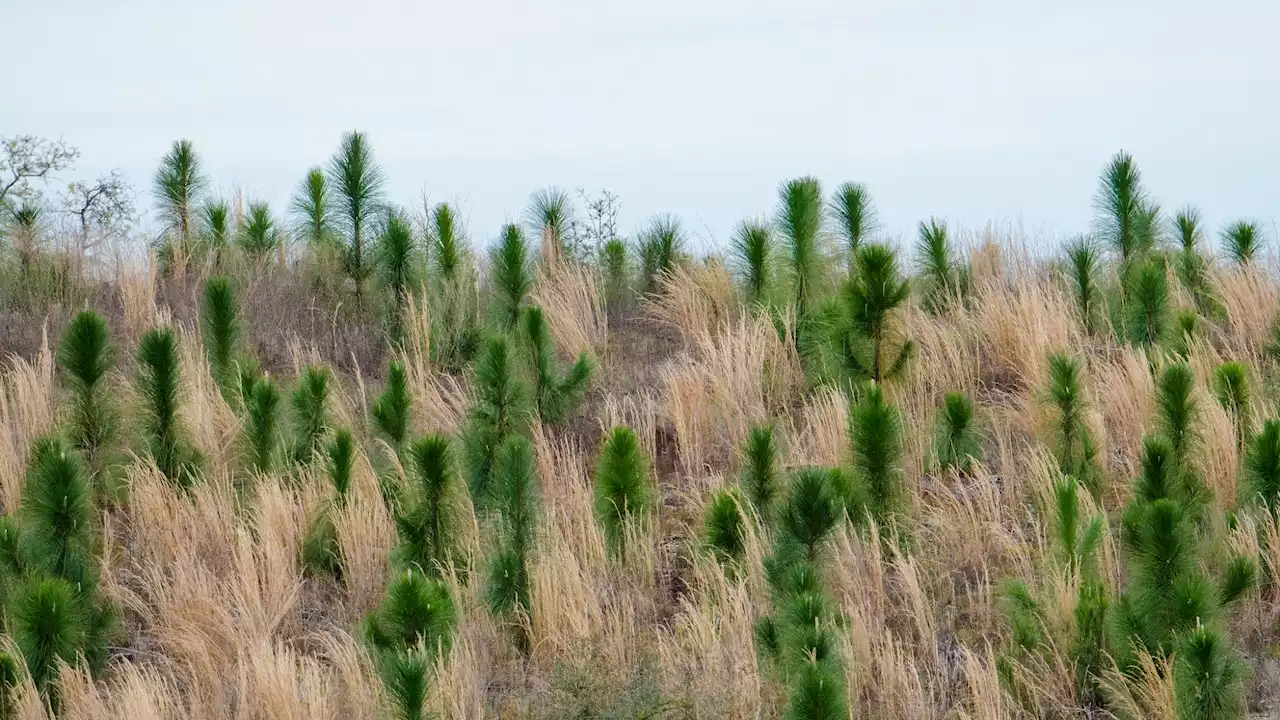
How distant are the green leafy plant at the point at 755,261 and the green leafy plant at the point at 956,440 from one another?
2524 mm

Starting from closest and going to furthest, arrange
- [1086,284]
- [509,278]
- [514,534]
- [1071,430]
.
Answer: [514,534]
[1071,430]
[509,278]
[1086,284]

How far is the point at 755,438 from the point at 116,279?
6623mm

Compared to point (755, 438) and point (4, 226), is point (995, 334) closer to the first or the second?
point (755, 438)

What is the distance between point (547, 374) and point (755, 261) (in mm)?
2233

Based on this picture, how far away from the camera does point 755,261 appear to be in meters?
10.3

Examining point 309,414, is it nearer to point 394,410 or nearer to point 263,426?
point 263,426

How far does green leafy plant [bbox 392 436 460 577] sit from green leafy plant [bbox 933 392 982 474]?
279 centimetres

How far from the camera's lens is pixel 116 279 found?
11445 mm

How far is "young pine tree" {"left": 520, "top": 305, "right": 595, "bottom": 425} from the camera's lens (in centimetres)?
876

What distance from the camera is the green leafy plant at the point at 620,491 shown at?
7301 mm

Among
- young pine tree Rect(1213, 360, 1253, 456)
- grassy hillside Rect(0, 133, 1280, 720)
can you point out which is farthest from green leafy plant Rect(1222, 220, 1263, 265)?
young pine tree Rect(1213, 360, 1253, 456)

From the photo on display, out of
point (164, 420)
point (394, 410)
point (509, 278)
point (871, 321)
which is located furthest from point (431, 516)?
point (509, 278)

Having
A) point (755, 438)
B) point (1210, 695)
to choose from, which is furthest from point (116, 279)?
point (1210, 695)

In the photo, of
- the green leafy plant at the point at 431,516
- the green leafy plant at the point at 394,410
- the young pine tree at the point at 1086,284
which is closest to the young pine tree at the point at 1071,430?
the young pine tree at the point at 1086,284
